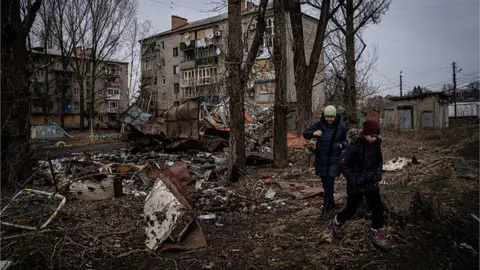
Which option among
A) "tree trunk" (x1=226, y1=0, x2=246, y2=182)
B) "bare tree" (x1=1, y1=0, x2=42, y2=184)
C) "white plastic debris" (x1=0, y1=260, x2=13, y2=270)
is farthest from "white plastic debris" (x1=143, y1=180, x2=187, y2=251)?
"bare tree" (x1=1, y1=0, x2=42, y2=184)

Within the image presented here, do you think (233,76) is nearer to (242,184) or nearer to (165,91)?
(242,184)

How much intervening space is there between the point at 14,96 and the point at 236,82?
5188mm

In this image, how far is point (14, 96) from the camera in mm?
7906

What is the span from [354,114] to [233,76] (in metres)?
9.65

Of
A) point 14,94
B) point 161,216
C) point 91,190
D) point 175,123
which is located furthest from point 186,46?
point 161,216

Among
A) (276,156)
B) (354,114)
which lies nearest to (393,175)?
(276,156)

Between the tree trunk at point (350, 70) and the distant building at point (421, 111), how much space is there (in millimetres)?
17357

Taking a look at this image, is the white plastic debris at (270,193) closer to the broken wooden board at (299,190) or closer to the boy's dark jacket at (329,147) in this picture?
the broken wooden board at (299,190)

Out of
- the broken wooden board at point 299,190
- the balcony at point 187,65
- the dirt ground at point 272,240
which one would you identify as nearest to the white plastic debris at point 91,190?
the dirt ground at point 272,240

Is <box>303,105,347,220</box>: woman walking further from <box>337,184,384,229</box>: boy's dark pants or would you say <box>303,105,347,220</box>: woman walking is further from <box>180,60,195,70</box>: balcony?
<box>180,60,195,70</box>: balcony

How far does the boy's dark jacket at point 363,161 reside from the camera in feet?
13.2

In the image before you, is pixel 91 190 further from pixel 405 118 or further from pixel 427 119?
pixel 405 118

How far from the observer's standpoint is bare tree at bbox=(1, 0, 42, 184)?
7734 mm

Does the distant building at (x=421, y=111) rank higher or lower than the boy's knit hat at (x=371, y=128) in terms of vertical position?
Result: higher
